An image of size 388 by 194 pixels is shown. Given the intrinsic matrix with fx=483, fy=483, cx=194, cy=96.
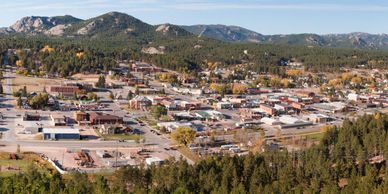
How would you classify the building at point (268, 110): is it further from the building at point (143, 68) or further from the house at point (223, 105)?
the building at point (143, 68)

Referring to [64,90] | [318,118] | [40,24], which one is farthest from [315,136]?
[40,24]

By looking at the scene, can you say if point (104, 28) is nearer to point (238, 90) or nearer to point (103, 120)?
point (238, 90)

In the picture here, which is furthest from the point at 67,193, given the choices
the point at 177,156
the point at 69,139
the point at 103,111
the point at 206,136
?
the point at 103,111

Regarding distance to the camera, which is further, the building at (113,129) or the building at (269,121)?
the building at (269,121)

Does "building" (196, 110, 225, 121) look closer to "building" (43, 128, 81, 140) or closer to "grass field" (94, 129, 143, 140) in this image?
"grass field" (94, 129, 143, 140)

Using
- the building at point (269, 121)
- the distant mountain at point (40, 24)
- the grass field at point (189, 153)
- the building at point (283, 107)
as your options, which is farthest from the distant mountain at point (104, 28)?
the grass field at point (189, 153)

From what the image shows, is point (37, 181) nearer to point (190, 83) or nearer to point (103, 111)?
point (103, 111)
